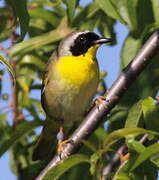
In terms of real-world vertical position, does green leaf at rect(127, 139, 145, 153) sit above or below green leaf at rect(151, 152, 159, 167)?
above

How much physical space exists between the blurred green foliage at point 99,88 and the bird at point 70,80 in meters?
0.13

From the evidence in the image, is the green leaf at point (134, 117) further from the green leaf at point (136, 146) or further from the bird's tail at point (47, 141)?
the bird's tail at point (47, 141)

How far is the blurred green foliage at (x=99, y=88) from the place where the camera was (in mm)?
2664

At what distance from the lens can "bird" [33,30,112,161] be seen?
457cm

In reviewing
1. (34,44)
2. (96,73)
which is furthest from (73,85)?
(34,44)

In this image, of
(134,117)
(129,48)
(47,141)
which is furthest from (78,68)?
(134,117)

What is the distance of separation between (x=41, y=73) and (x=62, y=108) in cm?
50

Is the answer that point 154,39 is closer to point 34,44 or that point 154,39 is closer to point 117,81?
point 117,81

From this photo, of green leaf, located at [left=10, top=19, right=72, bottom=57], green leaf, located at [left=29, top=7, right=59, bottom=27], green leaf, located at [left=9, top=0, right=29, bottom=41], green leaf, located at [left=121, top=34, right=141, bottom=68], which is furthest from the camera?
green leaf, located at [left=29, top=7, right=59, bottom=27]

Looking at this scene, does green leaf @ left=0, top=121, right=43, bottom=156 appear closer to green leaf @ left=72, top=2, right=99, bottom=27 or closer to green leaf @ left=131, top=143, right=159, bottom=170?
green leaf @ left=72, top=2, right=99, bottom=27

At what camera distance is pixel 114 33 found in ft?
15.5

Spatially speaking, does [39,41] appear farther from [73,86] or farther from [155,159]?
[155,159]

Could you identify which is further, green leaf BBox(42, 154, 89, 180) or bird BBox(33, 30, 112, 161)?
bird BBox(33, 30, 112, 161)

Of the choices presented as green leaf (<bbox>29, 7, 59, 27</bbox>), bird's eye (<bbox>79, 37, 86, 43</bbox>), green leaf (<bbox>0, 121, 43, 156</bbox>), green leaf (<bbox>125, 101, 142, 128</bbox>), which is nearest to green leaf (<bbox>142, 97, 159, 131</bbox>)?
green leaf (<bbox>125, 101, 142, 128</bbox>)
